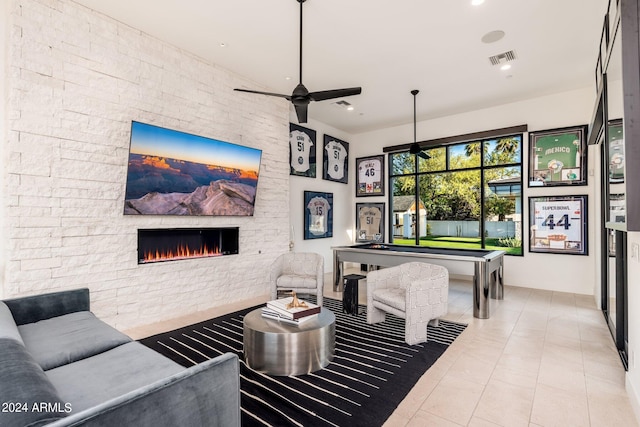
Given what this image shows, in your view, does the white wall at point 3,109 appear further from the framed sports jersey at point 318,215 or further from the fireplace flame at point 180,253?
the framed sports jersey at point 318,215

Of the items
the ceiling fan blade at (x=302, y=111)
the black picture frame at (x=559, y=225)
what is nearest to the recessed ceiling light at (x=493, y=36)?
the ceiling fan blade at (x=302, y=111)

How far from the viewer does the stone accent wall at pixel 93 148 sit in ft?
10.2

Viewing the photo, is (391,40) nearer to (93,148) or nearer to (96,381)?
(93,148)

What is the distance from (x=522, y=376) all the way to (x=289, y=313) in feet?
6.76

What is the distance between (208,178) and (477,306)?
408 centimetres

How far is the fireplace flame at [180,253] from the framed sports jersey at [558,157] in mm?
5891

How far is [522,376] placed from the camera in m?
2.72

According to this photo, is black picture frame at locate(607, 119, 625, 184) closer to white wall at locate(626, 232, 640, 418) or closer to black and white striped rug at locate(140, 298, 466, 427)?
white wall at locate(626, 232, 640, 418)

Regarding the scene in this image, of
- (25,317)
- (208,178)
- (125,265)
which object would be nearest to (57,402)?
(25,317)

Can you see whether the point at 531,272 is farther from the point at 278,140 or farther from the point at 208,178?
the point at 208,178

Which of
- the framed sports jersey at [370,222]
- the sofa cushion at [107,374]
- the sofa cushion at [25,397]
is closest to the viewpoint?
the sofa cushion at [25,397]

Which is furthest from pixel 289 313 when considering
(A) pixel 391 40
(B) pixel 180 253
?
(A) pixel 391 40

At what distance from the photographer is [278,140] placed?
5.80 metres

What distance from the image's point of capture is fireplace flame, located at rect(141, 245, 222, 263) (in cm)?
411
